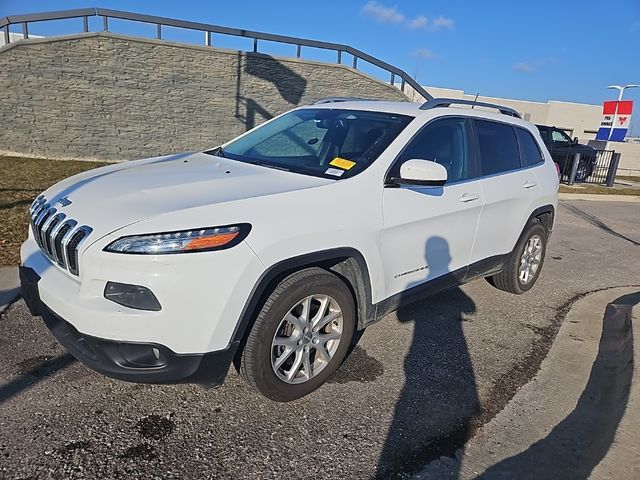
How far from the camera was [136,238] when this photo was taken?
2.22 meters

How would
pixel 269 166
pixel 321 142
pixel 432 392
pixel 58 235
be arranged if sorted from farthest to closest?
pixel 321 142
pixel 269 166
pixel 432 392
pixel 58 235

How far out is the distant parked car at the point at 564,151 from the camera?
663 inches

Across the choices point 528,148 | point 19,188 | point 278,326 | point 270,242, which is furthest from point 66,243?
point 19,188

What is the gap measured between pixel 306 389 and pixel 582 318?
10.2 feet

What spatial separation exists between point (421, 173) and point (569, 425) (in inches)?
69.1

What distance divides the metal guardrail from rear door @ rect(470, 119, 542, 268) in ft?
34.3

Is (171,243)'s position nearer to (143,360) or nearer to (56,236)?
(143,360)

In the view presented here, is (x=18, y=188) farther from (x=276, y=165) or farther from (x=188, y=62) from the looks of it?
(x=188, y=62)

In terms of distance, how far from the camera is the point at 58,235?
2488mm

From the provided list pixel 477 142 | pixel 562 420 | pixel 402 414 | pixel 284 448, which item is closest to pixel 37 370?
pixel 284 448

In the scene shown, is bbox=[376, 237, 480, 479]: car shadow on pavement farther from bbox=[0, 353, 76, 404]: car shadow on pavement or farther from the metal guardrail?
the metal guardrail

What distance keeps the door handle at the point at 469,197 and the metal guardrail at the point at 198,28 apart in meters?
11.4

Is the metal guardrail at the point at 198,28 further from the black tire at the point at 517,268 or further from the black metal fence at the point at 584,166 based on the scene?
the black tire at the point at 517,268

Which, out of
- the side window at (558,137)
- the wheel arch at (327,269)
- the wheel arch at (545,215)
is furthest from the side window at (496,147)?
the side window at (558,137)
